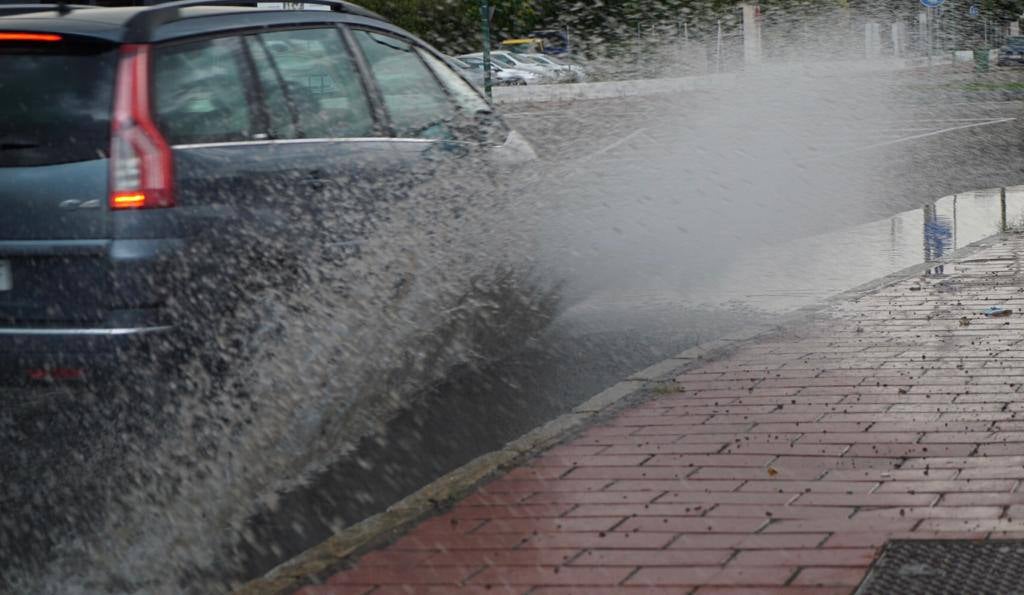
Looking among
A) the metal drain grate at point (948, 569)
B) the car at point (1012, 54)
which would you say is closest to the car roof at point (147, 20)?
the metal drain grate at point (948, 569)

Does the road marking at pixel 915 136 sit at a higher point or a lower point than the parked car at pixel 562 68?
higher

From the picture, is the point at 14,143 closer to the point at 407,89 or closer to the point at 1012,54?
the point at 407,89

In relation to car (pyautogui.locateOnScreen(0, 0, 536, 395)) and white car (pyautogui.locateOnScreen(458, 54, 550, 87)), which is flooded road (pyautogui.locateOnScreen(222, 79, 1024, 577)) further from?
white car (pyautogui.locateOnScreen(458, 54, 550, 87))

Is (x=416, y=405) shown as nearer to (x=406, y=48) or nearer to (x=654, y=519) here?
(x=406, y=48)

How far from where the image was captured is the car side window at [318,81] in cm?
632

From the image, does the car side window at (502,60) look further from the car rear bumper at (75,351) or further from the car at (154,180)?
the car rear bumper at (75,351)

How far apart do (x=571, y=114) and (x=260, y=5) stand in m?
22.9

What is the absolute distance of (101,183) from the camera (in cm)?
554

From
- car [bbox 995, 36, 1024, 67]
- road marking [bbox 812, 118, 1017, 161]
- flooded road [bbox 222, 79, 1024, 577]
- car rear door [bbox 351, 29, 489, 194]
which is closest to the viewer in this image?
flooded road [bbox 222, 79, 1024, 577]


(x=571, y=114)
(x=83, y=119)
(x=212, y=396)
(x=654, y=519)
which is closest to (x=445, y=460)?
(x=212, y=396)

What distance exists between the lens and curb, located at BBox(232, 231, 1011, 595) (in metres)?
4.44

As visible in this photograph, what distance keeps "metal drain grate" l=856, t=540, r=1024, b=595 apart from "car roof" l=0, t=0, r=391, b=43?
327 centimetres

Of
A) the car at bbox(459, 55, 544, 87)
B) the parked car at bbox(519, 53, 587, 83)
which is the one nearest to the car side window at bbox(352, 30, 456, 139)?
the parked car at bbox(519, 53, 587, 83)

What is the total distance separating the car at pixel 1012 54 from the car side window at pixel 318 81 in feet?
163
